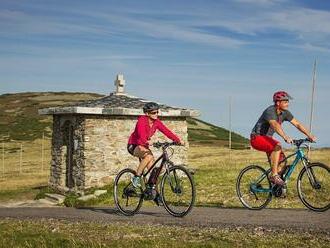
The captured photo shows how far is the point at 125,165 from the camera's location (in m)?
22.9

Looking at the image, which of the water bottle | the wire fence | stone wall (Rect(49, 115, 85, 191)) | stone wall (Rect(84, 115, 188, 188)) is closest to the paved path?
the water bottle

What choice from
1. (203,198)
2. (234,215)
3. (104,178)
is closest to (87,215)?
(234,215)

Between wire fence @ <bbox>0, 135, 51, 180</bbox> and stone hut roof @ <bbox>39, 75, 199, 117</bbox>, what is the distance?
2151 cm

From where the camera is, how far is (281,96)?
10617 mm

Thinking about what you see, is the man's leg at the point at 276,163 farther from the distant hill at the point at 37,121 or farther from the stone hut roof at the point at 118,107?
the distant hill at the point at 37,121

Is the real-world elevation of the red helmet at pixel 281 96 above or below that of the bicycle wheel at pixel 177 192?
above

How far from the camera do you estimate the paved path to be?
30.6ft

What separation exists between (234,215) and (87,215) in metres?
3.51

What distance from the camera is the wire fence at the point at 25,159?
48500 millimetres

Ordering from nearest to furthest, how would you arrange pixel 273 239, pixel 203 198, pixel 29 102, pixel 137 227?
1. pixel 273 239
2. pixel 137 227
3. pixel 203 198
4. pixel 29 102

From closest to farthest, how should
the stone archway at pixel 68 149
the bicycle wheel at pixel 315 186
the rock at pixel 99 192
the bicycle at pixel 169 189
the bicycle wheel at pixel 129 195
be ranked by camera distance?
1. the bicycle wheel at pixel 315 186
2. the bicycle at pixel 169 189
3. the bicycle wheel at pixel 129 195
4. the rock at pixel 99 192
5. the stone archway at pixel 68 149

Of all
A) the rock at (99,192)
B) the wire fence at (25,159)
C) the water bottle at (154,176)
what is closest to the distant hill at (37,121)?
the wire fence at (25,159)

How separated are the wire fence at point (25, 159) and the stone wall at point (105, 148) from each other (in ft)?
78.1

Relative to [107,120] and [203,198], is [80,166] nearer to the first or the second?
[107,120]
